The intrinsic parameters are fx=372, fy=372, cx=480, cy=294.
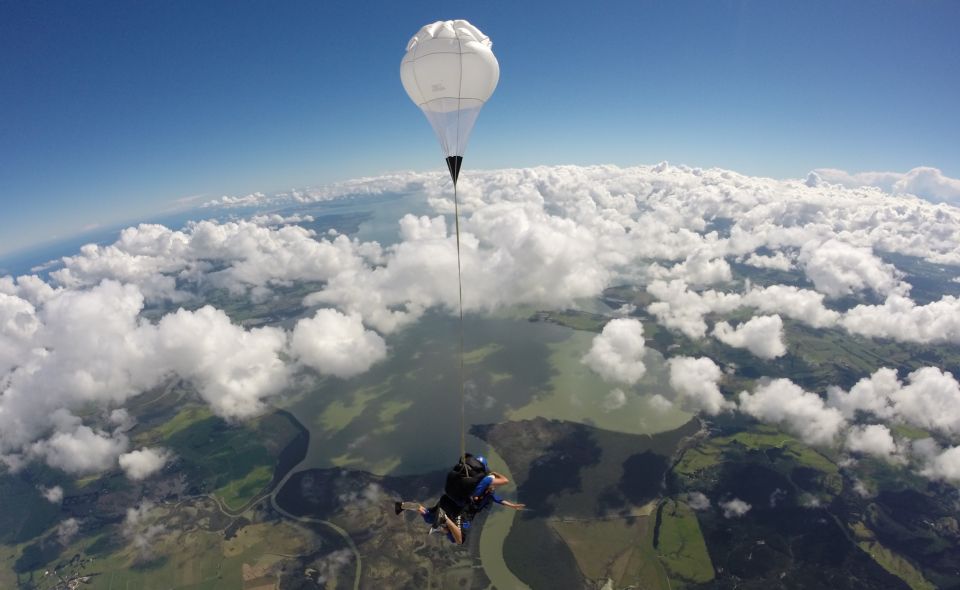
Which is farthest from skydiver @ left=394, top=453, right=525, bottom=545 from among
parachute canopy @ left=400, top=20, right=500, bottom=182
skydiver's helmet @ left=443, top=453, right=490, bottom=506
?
parachute canopy @ left=400, top=20, right=500, bottom=182

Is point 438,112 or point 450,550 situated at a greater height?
point 438,112

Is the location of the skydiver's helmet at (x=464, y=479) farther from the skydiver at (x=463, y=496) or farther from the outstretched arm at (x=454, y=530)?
the outstretched arm at (x=454, y=530)

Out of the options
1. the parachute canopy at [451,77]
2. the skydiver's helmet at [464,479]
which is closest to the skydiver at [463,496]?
the skydiver's helmet at [464,479]

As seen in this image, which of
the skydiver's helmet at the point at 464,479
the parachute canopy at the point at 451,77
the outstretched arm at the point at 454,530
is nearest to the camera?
the outstretched arm at the point at 454,530

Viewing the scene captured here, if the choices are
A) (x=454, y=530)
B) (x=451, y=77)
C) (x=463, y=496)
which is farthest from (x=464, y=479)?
(x=451, y=77)

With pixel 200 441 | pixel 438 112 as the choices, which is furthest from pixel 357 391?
pixel 438 112

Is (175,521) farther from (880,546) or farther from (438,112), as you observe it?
(880,546)
